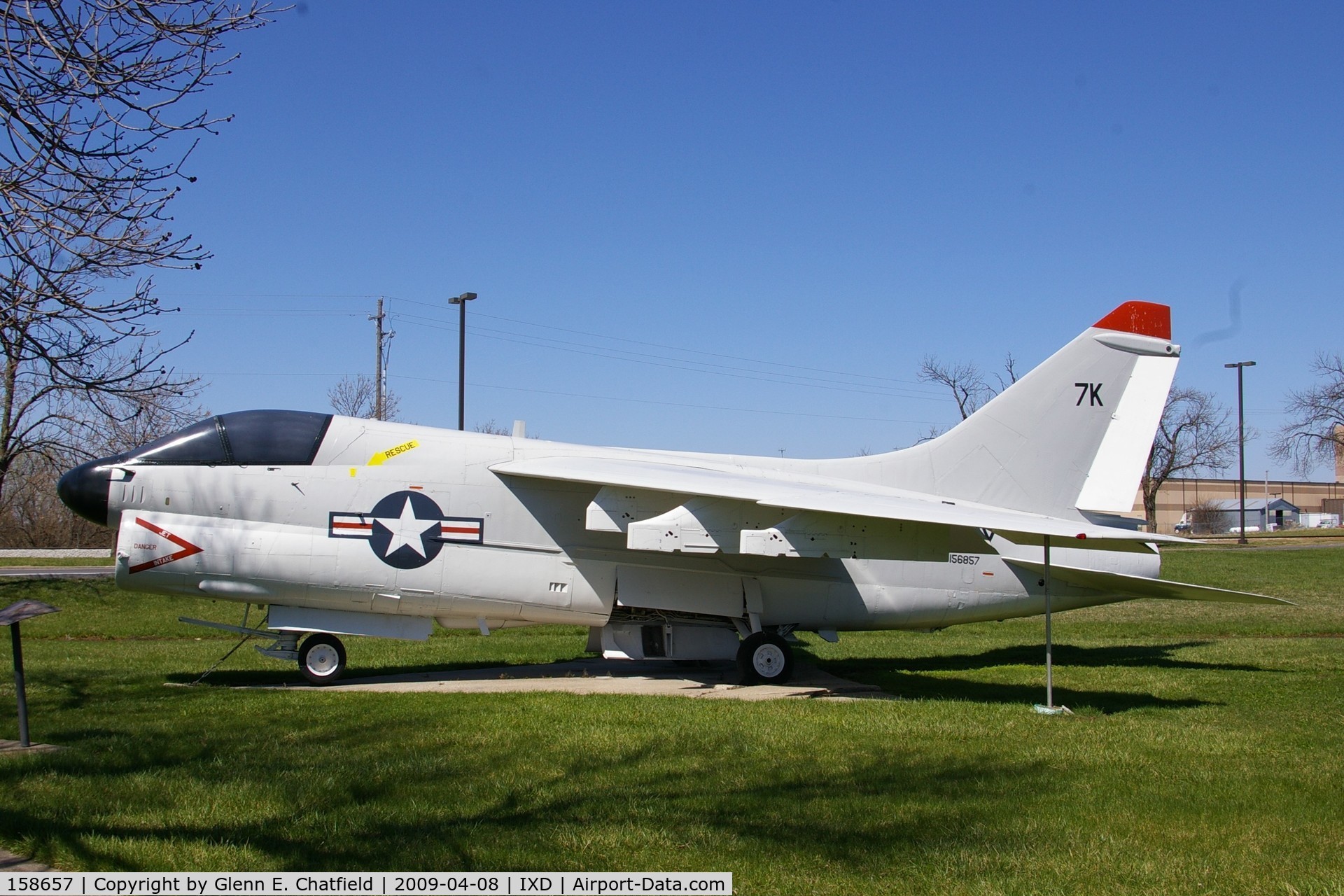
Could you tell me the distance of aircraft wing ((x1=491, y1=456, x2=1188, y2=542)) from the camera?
11.2 meters

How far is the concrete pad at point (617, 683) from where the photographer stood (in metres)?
12.8

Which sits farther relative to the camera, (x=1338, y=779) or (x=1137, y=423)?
(x=1137, y=423)

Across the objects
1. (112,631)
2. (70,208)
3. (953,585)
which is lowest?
(112,631)

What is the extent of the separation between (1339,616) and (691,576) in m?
18.3

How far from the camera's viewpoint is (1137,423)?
15.1 metres

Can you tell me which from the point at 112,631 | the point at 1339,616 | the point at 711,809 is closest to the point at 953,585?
the point at 711,809

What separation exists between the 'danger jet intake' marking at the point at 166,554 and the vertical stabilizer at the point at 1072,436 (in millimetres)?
8930

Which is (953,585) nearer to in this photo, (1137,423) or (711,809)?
(1137,423)

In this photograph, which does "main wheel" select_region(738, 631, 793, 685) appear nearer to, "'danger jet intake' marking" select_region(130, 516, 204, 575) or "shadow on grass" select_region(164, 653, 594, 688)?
"shadow on grass" select_region(164, 653, 594, 688)

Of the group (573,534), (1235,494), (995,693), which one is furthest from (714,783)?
(1235,494)

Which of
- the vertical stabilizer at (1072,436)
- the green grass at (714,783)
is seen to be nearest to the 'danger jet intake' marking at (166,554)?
the green grass at (714,783)

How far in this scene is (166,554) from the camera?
41.0 ft

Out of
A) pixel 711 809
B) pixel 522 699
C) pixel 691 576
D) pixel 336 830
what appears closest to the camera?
pixel 336 830

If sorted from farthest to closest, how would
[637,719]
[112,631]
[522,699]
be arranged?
[112,631] → [522,699] → [637,719]
